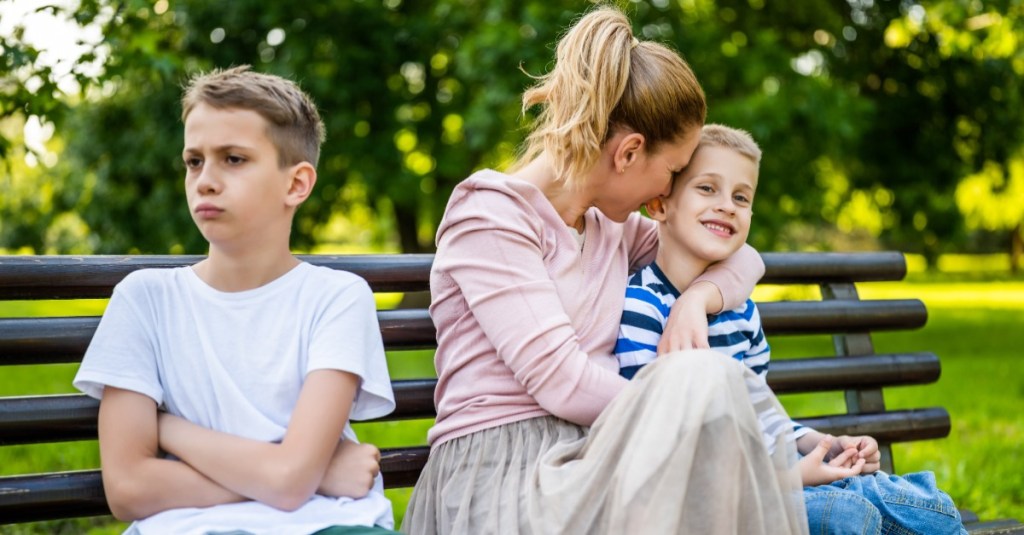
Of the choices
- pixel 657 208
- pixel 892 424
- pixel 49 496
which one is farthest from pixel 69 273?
pixel 892 424

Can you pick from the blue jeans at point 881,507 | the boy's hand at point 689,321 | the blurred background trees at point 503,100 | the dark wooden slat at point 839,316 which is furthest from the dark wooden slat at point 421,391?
the blurred background trees at point 503,100

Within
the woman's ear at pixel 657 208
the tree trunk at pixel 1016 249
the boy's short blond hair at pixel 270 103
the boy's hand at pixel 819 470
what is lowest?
the tree trunk at pixel 1016 249

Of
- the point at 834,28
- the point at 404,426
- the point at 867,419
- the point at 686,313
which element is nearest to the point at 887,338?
the point at 834,28

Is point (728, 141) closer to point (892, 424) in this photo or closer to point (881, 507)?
point (881, 507)

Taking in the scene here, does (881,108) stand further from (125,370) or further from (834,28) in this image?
(125,370)

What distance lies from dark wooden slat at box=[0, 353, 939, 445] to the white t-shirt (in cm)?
34

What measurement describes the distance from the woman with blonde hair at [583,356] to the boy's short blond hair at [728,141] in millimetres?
115

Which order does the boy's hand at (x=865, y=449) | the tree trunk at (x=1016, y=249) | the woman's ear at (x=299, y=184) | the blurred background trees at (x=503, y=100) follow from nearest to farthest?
the woman's ear at (x=299, y=184) → the boy's hand at (x=865, y=449) → the blurred background trees at (x=503, y=100) → the tree trunk at (x=1016, y=249)

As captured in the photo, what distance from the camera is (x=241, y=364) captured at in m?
2.21

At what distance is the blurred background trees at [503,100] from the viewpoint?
10539 mm

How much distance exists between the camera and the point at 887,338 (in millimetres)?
14594

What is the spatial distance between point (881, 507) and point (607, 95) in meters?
1.14

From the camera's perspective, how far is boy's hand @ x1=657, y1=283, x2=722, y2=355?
99.4 inches

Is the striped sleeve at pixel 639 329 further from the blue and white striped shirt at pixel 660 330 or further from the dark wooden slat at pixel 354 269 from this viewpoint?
the dark wooden slat at pixel 354 269
